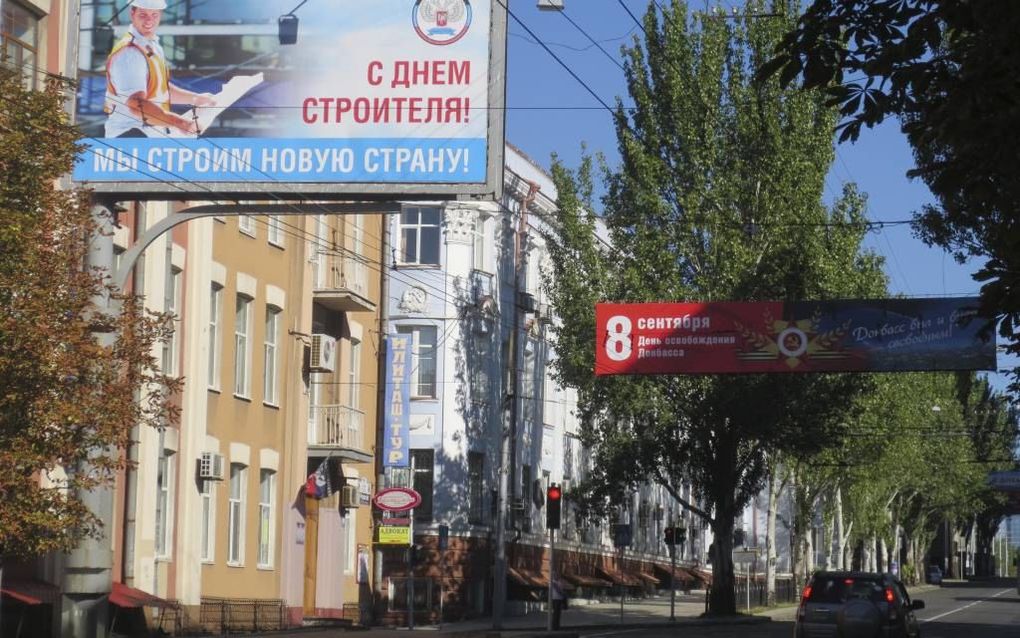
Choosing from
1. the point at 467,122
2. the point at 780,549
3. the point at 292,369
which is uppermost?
the point at 467,122

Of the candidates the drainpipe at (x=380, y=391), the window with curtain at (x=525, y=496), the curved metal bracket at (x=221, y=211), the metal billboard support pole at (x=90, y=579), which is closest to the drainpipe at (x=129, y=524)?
the curved metal bracket at (x=221, y=211)

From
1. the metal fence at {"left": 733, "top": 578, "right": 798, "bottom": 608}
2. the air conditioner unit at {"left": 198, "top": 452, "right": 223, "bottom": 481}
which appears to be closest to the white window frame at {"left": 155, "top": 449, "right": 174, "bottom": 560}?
the air conditioner unit at {"left": 198, "top": 452, "right": 223, "bottom": 481}

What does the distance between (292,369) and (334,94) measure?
50.2 feet

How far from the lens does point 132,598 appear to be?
2866 centimetres

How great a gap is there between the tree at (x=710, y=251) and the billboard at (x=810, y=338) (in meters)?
9.65

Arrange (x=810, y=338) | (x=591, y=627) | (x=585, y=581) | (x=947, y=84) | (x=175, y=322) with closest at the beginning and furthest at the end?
(x=947, y=84), (x=175, y=322), (x=810, y=338), (x=591, y=627), (x=585, y=581)

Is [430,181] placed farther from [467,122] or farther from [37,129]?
[37,129]

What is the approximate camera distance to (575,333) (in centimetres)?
4903

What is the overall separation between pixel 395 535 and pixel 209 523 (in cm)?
967

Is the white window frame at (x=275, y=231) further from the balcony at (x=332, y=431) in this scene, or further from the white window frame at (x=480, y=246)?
the white window frame at (x=480, y=246)

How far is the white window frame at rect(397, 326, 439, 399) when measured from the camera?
167 ft

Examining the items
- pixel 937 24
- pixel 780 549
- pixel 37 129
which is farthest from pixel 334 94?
pixel 780 549

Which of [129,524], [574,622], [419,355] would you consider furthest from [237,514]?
[419,355]

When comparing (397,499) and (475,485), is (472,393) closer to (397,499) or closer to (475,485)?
(475,485)
